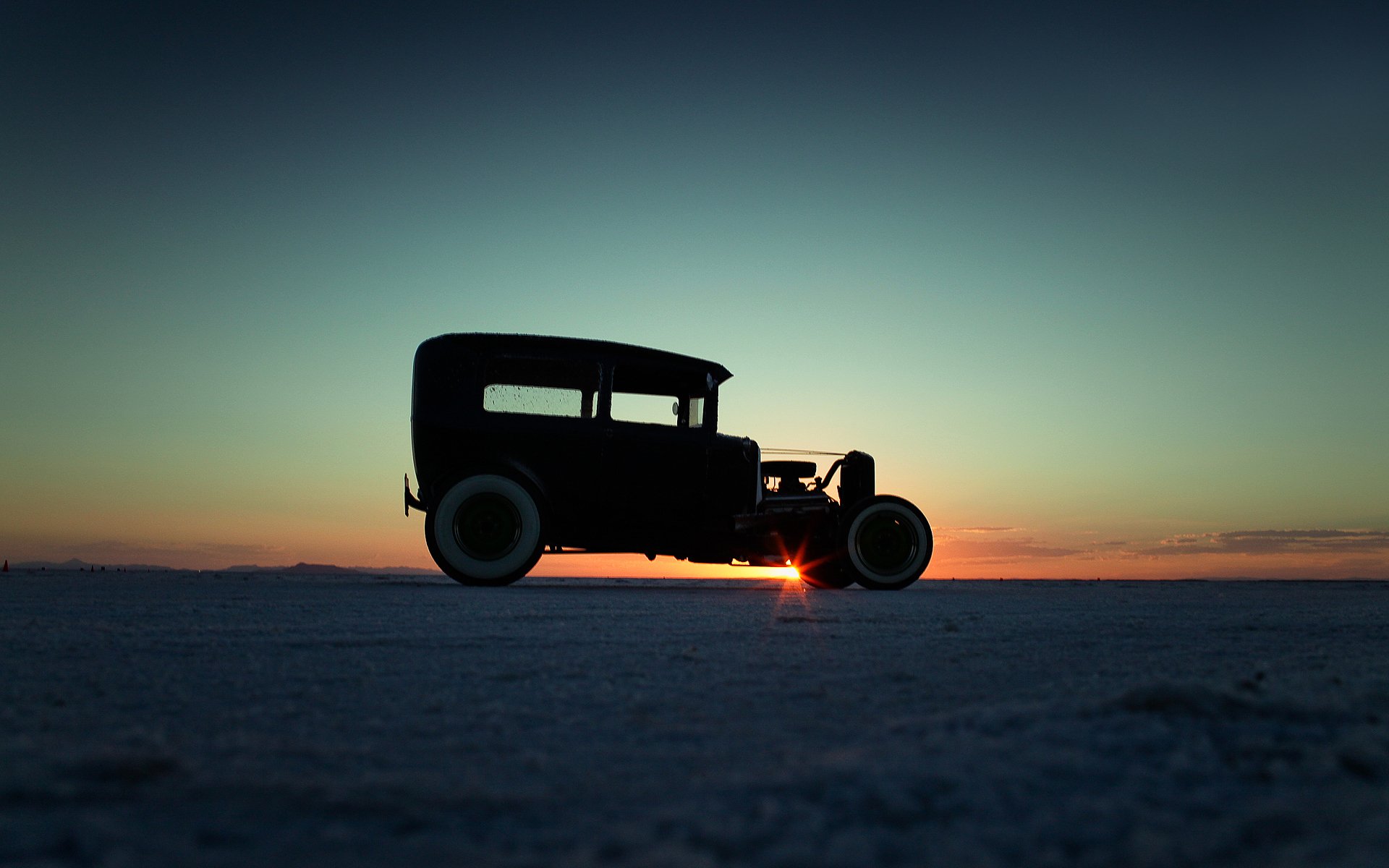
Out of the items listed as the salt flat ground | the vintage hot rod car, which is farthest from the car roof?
the salt flat ground

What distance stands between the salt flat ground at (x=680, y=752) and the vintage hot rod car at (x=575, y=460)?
4171mm

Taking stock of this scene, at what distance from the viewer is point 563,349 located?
27.7 ft

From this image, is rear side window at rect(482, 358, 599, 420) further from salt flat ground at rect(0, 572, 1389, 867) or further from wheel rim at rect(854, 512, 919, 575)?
salt flat ground at rect(0, 572, 1389, 867)

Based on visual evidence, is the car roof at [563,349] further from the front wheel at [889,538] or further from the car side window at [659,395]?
the front wheel at [889,538]

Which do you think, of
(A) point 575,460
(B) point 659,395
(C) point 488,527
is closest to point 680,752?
(C) point 488,527

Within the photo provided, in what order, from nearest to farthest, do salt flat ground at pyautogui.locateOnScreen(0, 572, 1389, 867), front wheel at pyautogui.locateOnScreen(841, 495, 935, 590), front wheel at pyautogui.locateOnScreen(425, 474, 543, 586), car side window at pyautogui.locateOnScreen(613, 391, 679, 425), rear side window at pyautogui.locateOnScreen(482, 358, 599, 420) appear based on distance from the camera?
salt flat ground at pyautogui.locateOnScreen(0, 572, 1389, 867) < front wheel at pyautogui.locateOnScreen(425, 474, 543, 586) < rear side window at pyautogui.locateOnScreen(482, 358, 599, 420) < car side window at pyautogui.locateOnScreen(613, 391, 679, 425) < front wheel at pyautogui.locateOnScreen(841, 495, 935, 590)

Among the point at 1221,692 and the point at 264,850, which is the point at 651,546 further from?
the point at 264,850

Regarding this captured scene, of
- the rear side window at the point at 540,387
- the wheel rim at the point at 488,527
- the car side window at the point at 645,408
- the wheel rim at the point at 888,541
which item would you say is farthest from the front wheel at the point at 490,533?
the wheel rim at the point at 888,541

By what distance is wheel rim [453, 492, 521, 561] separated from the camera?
7895 mm

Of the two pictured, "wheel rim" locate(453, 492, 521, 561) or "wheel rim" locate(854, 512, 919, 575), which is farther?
"wheel rim" locate(854, 512, 919, 575)

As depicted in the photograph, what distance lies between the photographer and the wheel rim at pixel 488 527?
7.89m

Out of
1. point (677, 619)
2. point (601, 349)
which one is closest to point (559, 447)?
point (601, 349)

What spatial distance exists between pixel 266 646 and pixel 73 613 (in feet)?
6.88

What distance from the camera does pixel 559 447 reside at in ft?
26.9
